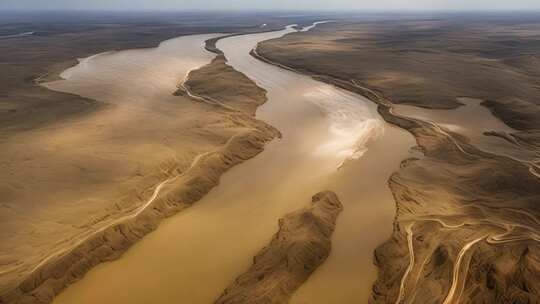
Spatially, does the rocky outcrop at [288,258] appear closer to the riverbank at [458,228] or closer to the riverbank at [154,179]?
the riverbank at [458,228]

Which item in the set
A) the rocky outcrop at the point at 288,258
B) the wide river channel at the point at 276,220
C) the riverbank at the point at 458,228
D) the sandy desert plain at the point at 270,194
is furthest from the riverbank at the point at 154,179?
the riverbank at the point at 458,228

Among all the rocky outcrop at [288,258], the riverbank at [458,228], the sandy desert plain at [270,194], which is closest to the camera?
the riverbank at [458,228]

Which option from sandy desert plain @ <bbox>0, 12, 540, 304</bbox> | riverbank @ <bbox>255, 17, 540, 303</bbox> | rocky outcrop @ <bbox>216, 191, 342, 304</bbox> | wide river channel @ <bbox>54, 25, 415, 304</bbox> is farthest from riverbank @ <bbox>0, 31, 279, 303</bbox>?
riverbank @ <bbox>255, 17, 540, 303</bbox>

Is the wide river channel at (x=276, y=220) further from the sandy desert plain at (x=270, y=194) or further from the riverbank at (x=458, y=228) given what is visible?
the riverbank at (x=458, y=228)

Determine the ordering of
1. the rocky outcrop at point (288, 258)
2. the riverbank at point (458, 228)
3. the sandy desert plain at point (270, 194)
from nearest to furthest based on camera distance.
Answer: the riverbank at point (458, 228) → the rocky outcrop at point (288, 258) → the sandy desert plain at point (270, 194)

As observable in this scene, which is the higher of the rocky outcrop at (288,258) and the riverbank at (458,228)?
the riverbank at (458,228)

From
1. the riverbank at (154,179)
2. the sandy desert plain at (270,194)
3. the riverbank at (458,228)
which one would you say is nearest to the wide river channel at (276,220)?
the sandy desert plain at (270,194)

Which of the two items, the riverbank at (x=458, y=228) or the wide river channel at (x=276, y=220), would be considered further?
the wide river channel at (x=276, y=220)

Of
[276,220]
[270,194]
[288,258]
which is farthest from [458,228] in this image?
[270,194]

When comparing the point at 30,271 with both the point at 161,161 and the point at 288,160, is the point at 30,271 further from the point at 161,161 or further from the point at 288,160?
the point at 288,160
